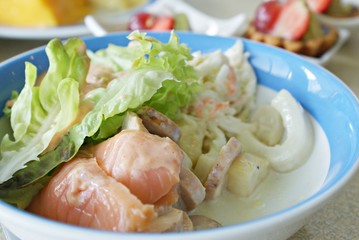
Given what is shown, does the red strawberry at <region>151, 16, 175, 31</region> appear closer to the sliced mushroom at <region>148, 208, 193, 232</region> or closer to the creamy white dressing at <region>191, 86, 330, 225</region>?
the creamy white dressing at <region>191, 86, 330, 225</region>

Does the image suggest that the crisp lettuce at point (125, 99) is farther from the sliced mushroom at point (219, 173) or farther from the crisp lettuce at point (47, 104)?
the sliced mushroom at point (219, 173)

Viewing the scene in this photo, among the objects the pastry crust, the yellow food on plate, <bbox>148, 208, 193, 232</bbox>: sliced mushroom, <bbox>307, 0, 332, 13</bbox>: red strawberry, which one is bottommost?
<bbox>307, 0, 332, 13</bbox>: red strawberry

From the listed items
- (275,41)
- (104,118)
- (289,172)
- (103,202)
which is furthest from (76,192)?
(275,41)

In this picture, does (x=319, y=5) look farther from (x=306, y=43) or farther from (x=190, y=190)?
(x=190, y=190)

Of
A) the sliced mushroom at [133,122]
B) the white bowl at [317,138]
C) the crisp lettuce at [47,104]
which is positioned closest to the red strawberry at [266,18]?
the white bowl at [317,138]

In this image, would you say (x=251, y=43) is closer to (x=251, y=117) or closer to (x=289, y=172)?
(x=251, y=117)

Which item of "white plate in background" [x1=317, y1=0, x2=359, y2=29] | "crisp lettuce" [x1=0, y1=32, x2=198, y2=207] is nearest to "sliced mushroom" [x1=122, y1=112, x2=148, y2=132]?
"crisp lettuce" [x1=0, y1=32, x2=198, y2=207]

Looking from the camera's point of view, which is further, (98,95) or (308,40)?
(308,40)
